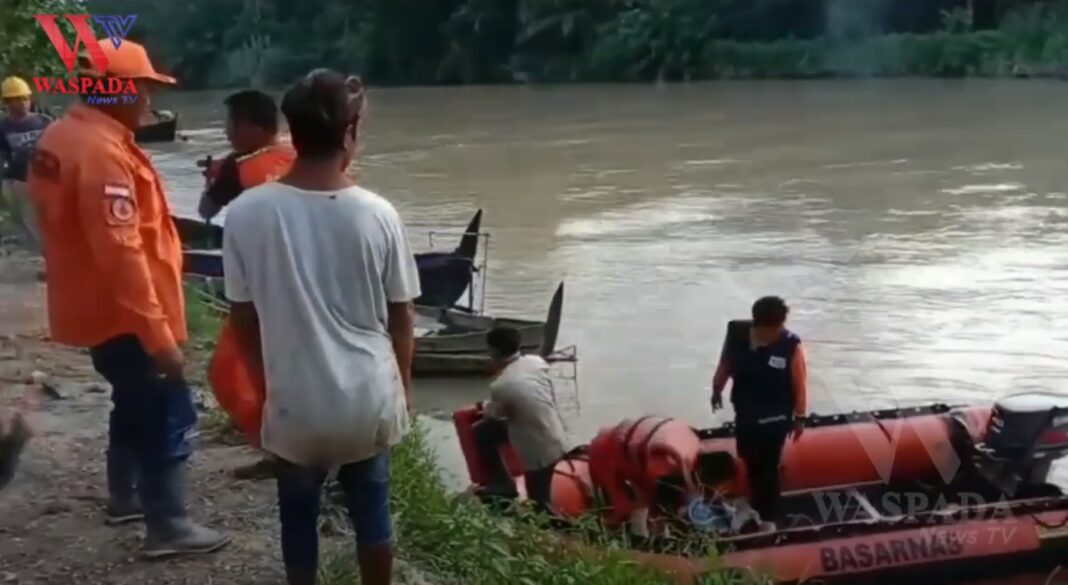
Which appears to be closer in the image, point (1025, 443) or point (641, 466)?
point (641, 466)

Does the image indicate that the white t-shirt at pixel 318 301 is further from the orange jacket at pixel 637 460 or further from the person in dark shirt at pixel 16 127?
the person in dark shirt at pixel 16 127

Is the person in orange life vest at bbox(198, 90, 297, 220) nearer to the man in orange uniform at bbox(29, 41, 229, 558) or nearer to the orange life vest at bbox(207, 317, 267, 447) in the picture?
the man in orange uniform at bbox(29, 41, 229, 558)

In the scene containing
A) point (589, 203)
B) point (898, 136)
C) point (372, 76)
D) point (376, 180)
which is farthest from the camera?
point (372, 76)

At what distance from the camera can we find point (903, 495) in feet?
23.5

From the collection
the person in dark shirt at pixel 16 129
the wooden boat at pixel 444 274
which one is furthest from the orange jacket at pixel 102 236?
the wooden boat at pixel 444 274

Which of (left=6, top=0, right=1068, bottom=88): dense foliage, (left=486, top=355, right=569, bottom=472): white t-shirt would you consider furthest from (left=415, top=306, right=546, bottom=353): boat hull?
(left=6, top=0, right=1068, bottom=88): dense foliage

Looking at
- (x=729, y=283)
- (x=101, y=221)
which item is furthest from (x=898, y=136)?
(x=101, y=221)

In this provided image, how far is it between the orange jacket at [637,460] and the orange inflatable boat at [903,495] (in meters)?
0.11

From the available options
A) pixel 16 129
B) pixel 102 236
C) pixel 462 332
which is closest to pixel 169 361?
pixel 102 236

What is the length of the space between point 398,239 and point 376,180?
23677mm

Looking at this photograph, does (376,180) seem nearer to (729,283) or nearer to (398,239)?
(729,283)

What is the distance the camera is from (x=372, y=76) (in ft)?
198

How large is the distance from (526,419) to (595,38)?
4828cm

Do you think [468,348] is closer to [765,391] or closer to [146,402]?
[765,391]
